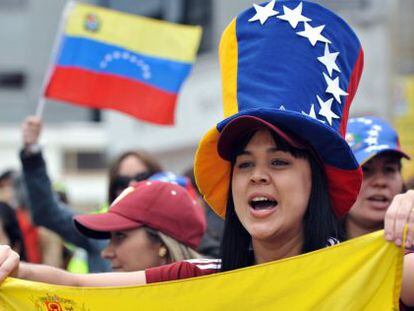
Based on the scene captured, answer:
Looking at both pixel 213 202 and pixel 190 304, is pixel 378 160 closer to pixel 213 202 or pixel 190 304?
pixel 213 202

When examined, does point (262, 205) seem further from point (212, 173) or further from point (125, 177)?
point (125, 177)

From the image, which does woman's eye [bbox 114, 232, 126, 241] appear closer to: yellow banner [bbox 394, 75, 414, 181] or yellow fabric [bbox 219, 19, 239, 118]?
yellow fabric [bbox 219, 19, 239, 118]

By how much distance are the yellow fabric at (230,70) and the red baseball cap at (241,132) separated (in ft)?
0.28

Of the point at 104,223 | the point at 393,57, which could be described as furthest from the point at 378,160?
the point at 393,57

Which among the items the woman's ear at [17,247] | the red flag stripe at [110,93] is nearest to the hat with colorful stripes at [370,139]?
the red flag stripe at [110,93]

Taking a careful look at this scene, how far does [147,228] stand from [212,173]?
1.03 meters

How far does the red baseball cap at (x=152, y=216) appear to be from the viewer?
436cm

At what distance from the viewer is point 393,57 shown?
15.7 meters

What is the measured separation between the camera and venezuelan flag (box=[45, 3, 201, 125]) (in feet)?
23.0

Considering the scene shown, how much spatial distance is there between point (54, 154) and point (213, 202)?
28369mm

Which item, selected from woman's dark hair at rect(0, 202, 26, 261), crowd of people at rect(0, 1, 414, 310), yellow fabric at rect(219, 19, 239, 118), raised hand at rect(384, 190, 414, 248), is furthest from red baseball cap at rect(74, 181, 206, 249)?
woman's dark hair at rect(0, 202, 26, 261)

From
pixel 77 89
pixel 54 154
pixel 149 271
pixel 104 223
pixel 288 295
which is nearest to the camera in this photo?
pixel 288 295

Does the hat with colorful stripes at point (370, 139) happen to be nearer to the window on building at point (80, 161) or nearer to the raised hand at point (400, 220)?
the raised hand at point (400, 220)

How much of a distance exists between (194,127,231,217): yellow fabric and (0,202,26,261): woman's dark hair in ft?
10.4
